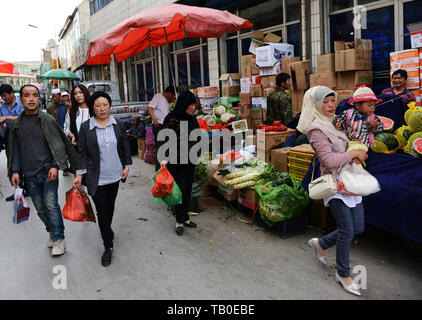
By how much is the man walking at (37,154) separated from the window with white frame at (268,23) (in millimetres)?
6636

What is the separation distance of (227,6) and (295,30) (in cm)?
287

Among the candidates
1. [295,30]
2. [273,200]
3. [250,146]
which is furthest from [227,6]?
[273,200]

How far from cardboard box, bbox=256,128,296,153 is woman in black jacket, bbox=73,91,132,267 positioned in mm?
2576

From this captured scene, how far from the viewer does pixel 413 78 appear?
19.6 ft

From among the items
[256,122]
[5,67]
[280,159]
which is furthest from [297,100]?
[5,67]

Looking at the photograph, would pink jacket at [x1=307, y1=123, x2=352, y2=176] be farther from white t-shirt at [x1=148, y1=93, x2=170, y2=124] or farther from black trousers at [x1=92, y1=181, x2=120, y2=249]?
white t-shirt at [x1=148, y1=93, x2=170, y2=124]

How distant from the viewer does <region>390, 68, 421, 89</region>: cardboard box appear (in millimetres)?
5941

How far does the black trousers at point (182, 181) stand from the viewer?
16.9 feet

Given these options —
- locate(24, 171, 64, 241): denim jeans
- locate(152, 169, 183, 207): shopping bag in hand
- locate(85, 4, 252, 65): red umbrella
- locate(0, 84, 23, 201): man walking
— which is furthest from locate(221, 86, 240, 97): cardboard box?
locate(24, 171, 64, 241): denim jeans

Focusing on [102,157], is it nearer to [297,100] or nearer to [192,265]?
[192,265]

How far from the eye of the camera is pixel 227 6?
11.1 metres

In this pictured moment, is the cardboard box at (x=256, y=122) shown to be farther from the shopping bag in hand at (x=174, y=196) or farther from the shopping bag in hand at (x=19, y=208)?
the shopping bag in hand at (x=19, y=208)

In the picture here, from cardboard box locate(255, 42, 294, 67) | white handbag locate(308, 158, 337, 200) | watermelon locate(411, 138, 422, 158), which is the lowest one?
white handbag locate(308, 158, 337, 200)
